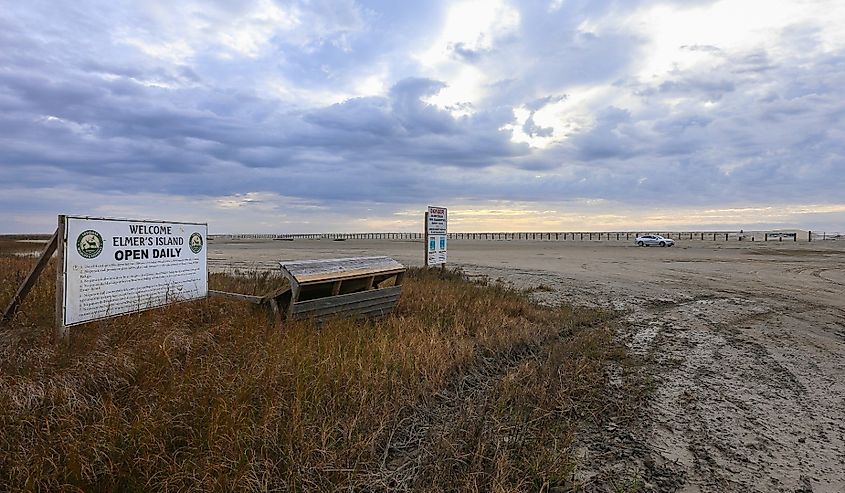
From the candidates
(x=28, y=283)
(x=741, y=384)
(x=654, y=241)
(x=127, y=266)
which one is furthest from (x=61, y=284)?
(x=654, y=241)

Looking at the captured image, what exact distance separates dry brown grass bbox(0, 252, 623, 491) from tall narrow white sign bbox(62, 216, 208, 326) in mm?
289

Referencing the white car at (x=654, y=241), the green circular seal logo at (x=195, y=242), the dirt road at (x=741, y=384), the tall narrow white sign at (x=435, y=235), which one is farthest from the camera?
the white car at (x=654, y=241)

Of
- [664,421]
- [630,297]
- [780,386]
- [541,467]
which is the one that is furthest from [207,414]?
[630,297]

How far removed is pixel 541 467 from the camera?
3.53 m

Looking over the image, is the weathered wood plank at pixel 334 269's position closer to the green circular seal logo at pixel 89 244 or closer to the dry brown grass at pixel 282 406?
the dry brown grass at pixel 282 406

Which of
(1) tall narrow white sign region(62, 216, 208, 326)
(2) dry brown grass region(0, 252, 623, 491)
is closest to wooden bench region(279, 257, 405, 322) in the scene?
(2) dry brown grass region(0, 252, 623, 491)

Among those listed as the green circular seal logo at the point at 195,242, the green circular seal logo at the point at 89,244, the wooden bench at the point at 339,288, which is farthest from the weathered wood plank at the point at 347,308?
the green circular seal logo at the point at 89,244

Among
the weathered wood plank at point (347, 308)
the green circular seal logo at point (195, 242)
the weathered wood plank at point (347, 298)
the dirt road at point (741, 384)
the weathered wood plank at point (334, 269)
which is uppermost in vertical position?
the green circular seal logo at point (195, 242)

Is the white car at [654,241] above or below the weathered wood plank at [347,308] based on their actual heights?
above

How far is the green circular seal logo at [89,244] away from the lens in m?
5.82

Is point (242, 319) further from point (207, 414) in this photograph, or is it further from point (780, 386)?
point (780, 386)

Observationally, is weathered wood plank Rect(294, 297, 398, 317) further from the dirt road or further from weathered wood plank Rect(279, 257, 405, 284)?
the dirt road

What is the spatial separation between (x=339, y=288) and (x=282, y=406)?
364cm

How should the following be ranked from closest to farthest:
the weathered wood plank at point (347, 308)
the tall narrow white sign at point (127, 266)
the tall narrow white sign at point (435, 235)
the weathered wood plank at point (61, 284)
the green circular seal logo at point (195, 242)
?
the weathered wood plank at point (61, 284) → the tall narrow white sign at point (127, 266) → the weathered wood plank at point (347, 308) → the green circular seal logo at point (195, 242) → the tall narrow white sign at point (435, 235)
